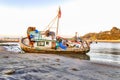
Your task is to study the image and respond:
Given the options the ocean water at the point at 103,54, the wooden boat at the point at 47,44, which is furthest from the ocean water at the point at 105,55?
the wooden boat at the point at 47,44

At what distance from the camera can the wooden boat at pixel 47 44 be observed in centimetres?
4812

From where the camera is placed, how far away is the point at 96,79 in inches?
755

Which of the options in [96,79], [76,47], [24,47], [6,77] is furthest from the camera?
[76,47]

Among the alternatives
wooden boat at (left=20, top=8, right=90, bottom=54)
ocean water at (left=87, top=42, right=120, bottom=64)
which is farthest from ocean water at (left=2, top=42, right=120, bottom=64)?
wooden boat at (left=20, top=8, right=90, bottom=54)

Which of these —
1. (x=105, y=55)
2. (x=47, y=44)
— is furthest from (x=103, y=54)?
(x=47, y=44)

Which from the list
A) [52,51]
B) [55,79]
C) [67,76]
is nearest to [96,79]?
[67,76]

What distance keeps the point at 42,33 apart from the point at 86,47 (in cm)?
1080

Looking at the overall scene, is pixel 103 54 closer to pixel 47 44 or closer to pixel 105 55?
pixel 105 55

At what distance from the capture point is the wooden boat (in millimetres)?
48125

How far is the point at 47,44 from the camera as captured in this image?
1914 inches

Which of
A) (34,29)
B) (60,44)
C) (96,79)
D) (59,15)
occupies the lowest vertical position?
(96,79)

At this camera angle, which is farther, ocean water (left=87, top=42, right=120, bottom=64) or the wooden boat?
the wooden boat

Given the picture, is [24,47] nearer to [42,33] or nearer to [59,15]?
[42,33]

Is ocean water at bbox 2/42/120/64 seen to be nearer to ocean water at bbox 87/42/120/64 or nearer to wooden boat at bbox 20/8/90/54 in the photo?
ocean water at bbox 87/42/120/64
